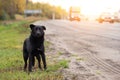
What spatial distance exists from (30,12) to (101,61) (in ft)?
428

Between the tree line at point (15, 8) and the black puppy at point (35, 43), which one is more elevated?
the black puppy at point (35, 43)

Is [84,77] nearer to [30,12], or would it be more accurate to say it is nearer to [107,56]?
[107,56]

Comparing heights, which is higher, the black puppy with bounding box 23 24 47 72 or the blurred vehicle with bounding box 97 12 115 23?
the black puppy with bounding box 23 24 47 72

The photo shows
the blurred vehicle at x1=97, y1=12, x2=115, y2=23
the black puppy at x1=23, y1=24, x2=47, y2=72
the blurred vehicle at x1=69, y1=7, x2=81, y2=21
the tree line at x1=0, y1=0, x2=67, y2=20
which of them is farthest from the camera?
the tree line at x1=0, y1=0, x2=67, y2=20

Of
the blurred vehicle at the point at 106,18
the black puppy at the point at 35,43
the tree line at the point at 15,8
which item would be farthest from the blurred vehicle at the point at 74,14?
the black puppy at the point at 35,43

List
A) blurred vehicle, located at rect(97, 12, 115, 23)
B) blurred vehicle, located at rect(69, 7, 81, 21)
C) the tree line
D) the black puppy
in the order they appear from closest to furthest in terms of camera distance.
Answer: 1. the black puppy
2. blurred vehicle, located at rect(97, 12, 115, 23)
3. blurred vehicle, located at rect(69, 7, 81, 21)
4. the tree line

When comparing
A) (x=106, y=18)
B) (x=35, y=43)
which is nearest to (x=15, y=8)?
(x=106, y=18)

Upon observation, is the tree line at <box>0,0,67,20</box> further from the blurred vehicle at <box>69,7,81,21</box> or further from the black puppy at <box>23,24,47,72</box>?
the black puppy at <box>23,24,47,72</box>

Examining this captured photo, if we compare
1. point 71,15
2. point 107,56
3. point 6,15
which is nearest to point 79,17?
point 71,15

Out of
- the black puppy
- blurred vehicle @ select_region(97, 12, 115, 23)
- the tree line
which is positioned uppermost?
the black puppy

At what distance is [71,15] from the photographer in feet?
251

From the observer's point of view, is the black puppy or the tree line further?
the tree line

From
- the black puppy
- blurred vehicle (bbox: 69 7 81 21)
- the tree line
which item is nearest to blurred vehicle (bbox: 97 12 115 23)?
blurred vehicle (bbox: 69 7 81 21)

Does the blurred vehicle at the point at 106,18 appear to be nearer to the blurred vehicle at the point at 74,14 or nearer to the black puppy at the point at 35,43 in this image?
the blurred vehicle at the point at 74,14
